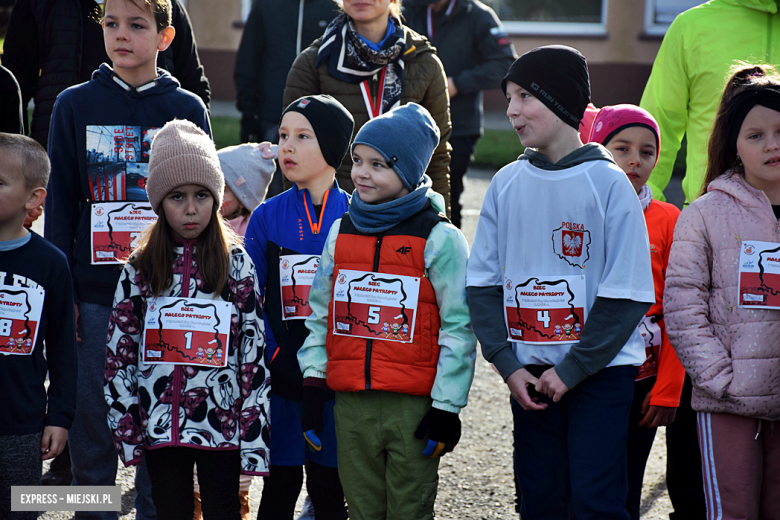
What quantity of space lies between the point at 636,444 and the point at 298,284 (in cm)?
138

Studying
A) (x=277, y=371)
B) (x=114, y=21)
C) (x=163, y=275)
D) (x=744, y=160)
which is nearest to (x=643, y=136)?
(x=744, y=160)

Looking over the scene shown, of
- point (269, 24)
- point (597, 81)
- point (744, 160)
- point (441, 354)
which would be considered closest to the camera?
point (441, 354)

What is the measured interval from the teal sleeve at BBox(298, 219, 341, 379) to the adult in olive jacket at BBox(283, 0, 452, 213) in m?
1.00

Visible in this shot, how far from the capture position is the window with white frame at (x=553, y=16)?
17.3 meters

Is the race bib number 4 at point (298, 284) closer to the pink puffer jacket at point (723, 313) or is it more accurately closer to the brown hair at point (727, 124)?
the pink puffer jacket at point (723, 313)

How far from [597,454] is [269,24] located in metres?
4.03

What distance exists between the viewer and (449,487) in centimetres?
383

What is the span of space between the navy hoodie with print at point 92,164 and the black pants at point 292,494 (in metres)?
0.95

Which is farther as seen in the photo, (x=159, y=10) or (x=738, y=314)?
(x=159, y=10)

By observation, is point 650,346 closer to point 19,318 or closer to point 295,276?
point 295,276

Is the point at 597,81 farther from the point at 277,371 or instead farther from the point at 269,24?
the point at 277,371

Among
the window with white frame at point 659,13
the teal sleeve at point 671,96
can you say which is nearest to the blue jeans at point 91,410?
the teal sleeve at point 671,96

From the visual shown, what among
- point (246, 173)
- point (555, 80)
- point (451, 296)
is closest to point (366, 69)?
point (246, 173)

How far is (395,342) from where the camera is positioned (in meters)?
2.81
